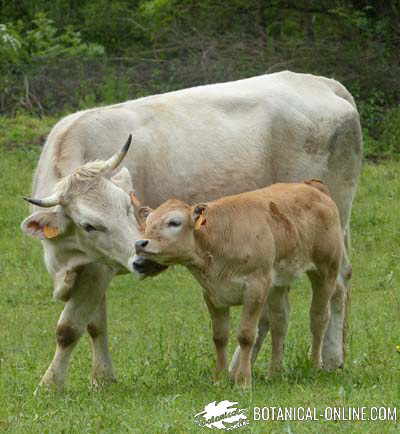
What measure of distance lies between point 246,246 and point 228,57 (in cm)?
1303

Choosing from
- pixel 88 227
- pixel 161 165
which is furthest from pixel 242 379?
pixel 161 165

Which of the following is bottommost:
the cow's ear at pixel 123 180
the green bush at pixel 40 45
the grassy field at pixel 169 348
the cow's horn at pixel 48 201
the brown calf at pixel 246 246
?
the green bush at pixel 40 45

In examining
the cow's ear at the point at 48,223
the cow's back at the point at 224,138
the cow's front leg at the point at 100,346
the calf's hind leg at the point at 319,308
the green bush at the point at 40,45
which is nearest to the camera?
the cow's ear at the point at 48,223

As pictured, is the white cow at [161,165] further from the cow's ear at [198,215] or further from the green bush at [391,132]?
the green bush at [391,132]

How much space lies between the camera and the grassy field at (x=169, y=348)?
6805 millimetres

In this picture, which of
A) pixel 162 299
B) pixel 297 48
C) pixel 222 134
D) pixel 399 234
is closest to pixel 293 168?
pixel 222 134

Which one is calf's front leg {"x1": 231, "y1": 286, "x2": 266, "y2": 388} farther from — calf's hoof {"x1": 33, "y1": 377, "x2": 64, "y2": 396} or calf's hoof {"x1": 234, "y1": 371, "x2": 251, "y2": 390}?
calf's hoof {"x1": 33, "y1": 377, "x2": 64, "y2": 396}

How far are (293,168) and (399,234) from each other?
477 centimetres

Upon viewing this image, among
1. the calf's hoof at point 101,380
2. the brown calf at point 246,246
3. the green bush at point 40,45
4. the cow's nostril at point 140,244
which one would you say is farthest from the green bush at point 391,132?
the cow's nostril at point 140,244

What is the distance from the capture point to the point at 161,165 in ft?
30.0

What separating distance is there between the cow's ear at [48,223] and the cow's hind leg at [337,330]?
2.24m

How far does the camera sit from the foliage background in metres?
19.7

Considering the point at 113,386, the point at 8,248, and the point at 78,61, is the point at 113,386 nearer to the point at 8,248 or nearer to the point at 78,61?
the point at 8,248

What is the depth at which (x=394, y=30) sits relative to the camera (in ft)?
68.6
